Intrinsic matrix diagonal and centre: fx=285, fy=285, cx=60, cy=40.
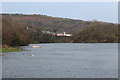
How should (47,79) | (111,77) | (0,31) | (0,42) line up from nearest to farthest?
(47,79) < (111,77) < (0,42) < (0,31)

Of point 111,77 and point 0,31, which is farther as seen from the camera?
point 0,31

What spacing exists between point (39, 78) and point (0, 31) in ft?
257

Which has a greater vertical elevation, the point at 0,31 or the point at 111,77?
the point at 0,31

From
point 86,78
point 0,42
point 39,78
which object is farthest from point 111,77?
point 0,42

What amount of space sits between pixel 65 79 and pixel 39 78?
2633 millimetres

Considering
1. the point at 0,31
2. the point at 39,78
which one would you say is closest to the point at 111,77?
the point at 39,78

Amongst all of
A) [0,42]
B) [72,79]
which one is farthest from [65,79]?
[0,42]

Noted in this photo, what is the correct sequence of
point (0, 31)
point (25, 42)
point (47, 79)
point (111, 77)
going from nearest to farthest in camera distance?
1. point (47, 79)
2. point (111, 77)
3. point (0, 31)
4. point (25, 42)

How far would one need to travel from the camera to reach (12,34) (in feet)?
358

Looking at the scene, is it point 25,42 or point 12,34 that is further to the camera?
point 25,42

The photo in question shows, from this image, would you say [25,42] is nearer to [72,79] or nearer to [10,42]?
[10,42]

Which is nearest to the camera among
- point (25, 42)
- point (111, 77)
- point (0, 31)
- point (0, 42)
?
point (111, 77)

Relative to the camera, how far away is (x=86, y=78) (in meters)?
28.4

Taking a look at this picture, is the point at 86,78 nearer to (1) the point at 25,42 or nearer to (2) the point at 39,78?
(2) the point at 39,78
